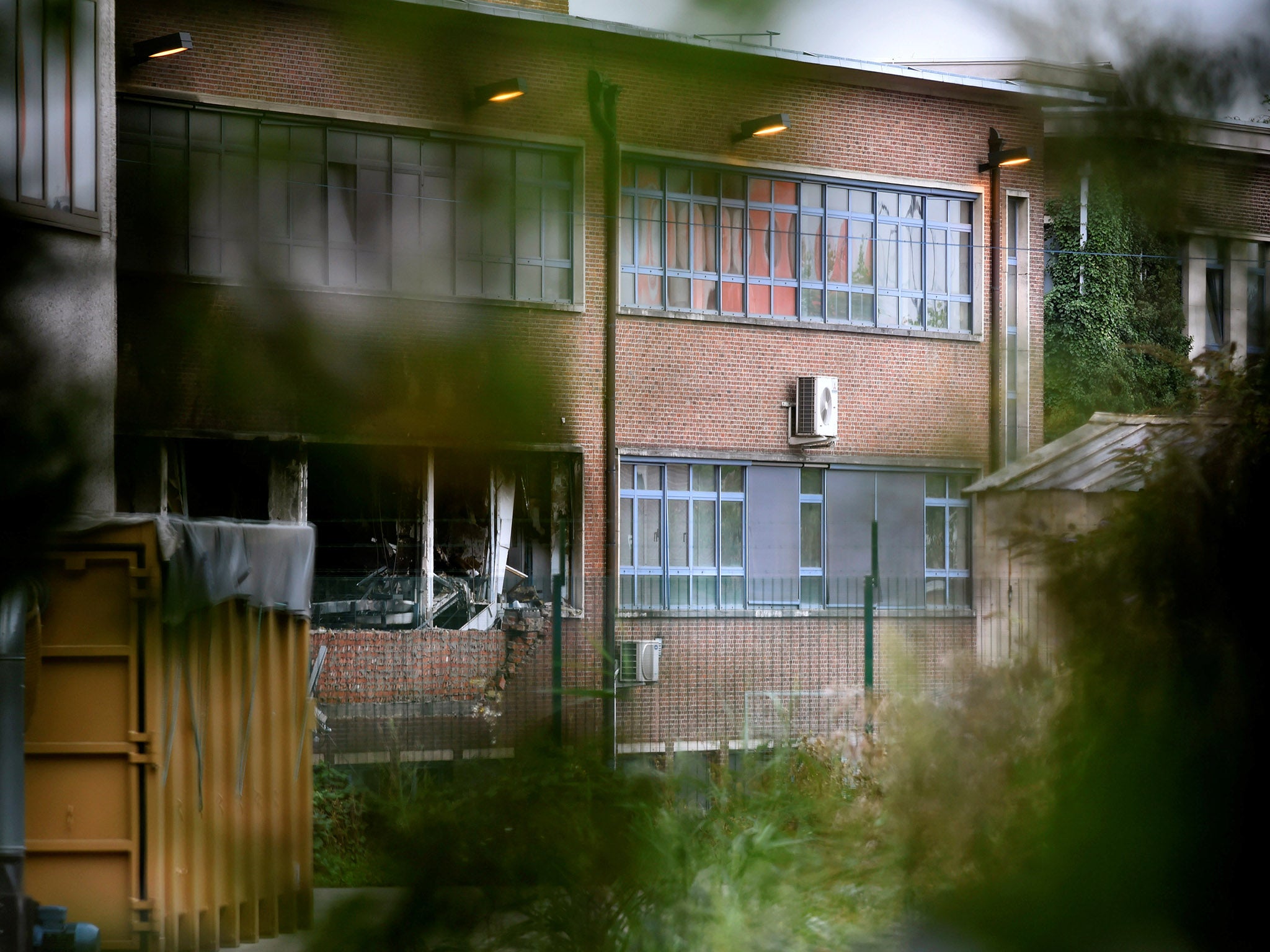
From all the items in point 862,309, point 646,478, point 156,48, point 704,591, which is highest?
point 156,48

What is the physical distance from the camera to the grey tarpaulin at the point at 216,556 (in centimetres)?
69

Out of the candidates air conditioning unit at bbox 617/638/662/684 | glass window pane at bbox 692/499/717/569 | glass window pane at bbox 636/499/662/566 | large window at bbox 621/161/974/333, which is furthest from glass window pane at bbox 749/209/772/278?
glass window pane at bbox 636/499/662/566

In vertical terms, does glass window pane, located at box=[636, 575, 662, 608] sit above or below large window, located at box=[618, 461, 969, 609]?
below

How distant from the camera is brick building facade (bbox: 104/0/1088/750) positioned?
1.96 feet

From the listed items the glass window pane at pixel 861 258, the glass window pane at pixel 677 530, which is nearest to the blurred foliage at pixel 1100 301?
the glass window pane at pixel 861 258

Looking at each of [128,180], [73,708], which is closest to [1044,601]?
[128,180]

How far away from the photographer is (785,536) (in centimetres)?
81

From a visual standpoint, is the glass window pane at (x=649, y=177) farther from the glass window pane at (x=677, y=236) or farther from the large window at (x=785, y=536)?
the large window at (x=785, y=536)

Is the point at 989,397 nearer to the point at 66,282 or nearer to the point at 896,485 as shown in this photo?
the point at 896,485

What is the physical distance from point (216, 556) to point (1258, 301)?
71cm

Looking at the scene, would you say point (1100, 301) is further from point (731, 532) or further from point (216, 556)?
point (216, 556)

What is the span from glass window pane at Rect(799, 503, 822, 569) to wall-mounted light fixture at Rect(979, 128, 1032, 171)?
0.81ft

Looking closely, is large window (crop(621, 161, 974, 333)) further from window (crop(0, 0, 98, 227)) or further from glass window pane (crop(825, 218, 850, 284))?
window (crop(0, 0, 98, 227))

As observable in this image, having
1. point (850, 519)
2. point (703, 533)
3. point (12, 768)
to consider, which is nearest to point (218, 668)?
point (12, 768)
